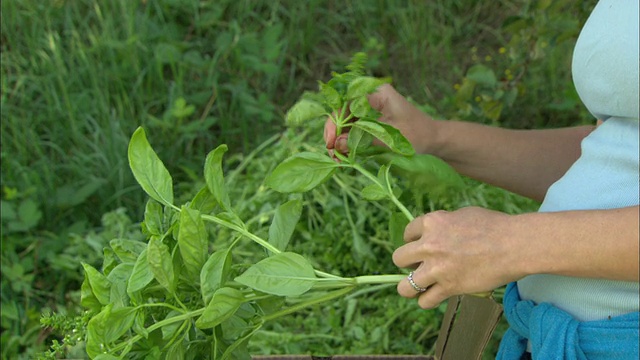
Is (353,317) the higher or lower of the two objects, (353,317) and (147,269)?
the lower

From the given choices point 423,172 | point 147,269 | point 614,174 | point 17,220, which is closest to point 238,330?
point 147,269

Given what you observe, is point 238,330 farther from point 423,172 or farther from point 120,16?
point 120,16

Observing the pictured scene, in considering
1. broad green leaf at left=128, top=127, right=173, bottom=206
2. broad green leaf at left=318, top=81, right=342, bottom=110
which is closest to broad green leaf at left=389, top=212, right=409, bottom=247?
broad green leaf at left=318, top=81, right=342, bottom=110

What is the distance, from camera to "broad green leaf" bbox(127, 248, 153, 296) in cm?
92

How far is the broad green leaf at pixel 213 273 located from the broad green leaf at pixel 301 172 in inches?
4.7

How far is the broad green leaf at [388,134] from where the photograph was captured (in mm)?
989

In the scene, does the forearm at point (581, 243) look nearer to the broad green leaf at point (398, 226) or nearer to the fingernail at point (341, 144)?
the broad green leaf at point (398, 226)

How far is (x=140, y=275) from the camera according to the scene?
3.04ft

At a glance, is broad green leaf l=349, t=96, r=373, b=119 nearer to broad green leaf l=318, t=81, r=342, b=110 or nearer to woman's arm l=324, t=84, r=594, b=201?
broad green leaf l=318, t=81, r=342, b=110

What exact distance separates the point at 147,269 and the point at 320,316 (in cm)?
90

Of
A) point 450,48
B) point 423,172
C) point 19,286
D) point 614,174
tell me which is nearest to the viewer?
point 614,174

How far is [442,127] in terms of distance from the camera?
4.17 ft

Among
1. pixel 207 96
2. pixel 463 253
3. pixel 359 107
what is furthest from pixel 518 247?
pixel 207 96

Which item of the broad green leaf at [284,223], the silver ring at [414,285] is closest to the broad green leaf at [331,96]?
the broad green leaf at [284,223]
